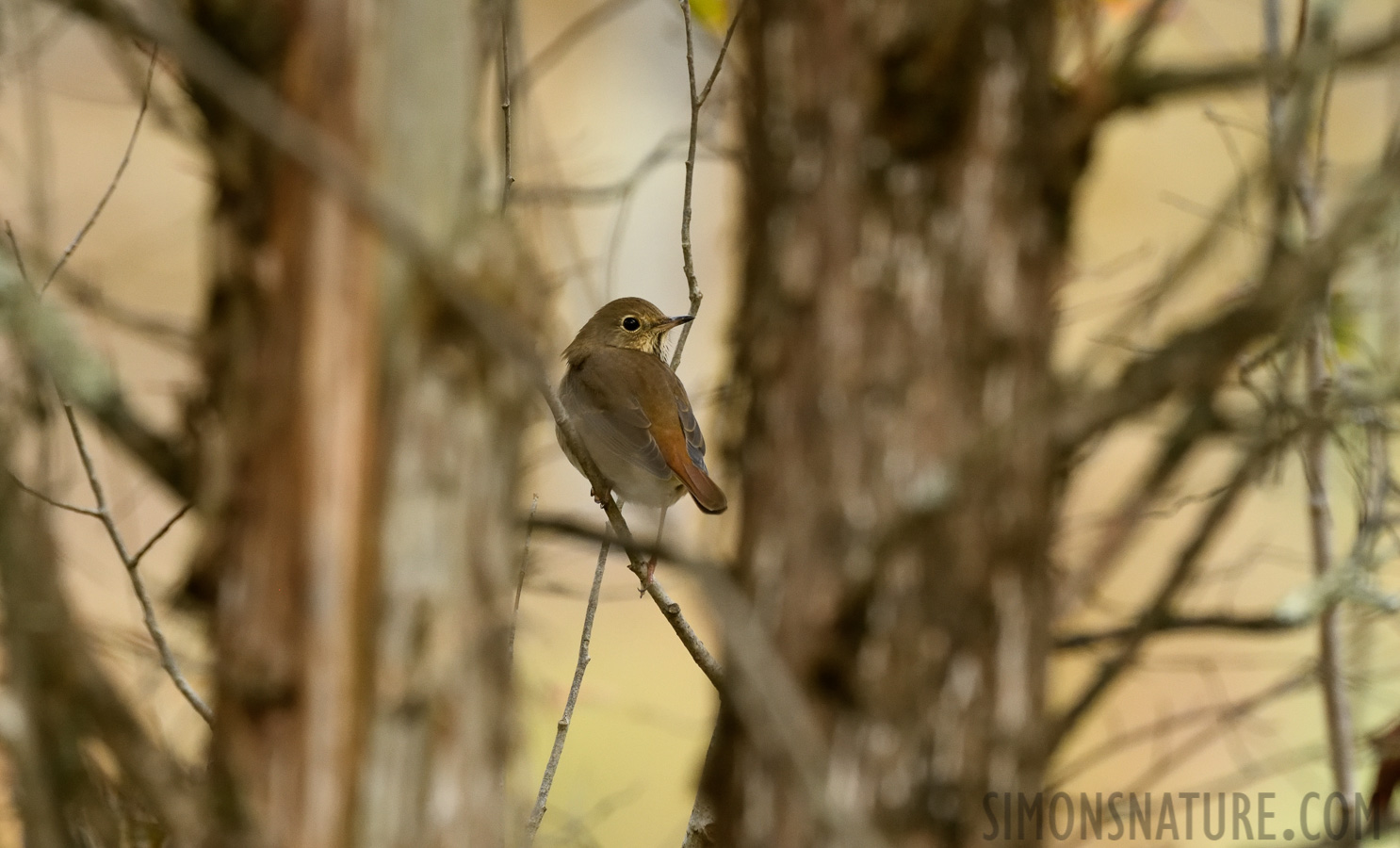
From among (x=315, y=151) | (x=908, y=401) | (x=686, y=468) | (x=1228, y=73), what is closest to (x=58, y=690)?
(x=315, y=151)

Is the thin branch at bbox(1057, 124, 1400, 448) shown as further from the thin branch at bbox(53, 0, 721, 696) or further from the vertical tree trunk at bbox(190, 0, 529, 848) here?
the vertical tree trunk at bbox(190, 0, 529, 848)

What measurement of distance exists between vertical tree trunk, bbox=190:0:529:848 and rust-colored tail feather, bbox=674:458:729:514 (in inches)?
119

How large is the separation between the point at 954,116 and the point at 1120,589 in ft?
34.8

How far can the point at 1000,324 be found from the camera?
6.58ft

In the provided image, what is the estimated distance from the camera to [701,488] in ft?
17.0

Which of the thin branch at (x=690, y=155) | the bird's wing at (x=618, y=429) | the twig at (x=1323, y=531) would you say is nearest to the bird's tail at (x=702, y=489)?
the bird's wing at (x=618, y=429)

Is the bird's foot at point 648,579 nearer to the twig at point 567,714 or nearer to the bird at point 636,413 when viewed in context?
the twig at point 567,714

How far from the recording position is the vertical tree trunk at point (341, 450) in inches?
73.4

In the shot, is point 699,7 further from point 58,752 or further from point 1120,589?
point 1120,589

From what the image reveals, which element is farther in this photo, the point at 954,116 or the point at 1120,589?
the point at 1120,589

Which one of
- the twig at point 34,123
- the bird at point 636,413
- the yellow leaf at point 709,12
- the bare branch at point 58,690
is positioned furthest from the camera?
the bird at point 636,413

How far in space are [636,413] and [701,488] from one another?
543 mm

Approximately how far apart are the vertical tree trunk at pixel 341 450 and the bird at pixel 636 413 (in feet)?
10.2

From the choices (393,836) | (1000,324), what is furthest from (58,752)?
(1000,324)
